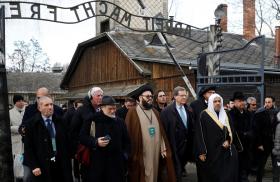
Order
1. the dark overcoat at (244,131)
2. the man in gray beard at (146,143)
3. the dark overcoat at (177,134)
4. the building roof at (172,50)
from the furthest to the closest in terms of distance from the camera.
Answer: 1. the building roof at (172,50)
2. the dark overcoat at (244,131)
3. the dark overcoat at (177,134)
4. the man in gray beard at (146,143)

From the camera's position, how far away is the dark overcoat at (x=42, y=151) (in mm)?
5922

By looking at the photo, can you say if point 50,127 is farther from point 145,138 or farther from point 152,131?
point 152,131

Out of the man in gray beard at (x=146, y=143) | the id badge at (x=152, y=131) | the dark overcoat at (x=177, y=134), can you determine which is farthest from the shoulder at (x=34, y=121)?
the dark overcoat at (x=177, y=134)

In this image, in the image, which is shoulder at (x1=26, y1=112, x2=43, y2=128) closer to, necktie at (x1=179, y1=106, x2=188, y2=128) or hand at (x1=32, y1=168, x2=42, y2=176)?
hand at (x1=32, y1=168, x2=42, y2=176)

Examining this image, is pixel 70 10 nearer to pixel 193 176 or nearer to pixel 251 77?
pixel 251 77

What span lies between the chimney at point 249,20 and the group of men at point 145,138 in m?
17.4

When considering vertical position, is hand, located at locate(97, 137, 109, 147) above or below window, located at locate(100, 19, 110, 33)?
below

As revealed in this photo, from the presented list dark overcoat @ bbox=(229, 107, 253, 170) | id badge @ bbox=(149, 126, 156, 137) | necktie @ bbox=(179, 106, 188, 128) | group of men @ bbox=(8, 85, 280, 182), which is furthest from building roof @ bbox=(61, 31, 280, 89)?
id badge @ bbox=(149, 126, 156, 137)

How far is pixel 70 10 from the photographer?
707 centimetres

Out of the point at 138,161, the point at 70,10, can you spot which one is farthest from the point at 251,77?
the point at 70,10

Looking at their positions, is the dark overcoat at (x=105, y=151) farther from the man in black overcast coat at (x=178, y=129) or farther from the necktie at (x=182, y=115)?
the necktie at (x=182, y=115)

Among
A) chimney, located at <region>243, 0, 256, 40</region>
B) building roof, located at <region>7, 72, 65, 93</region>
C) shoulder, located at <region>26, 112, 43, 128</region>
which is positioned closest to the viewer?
shoulder, located at <region>26, 112, 43, 128</region>

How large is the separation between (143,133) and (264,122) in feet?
9.53

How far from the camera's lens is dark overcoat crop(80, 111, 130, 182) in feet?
20.5
